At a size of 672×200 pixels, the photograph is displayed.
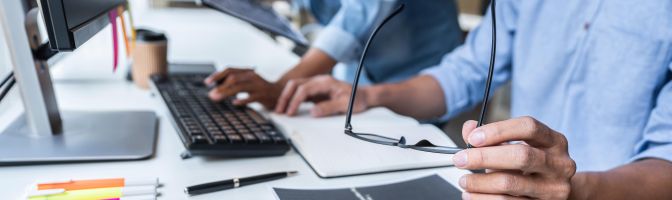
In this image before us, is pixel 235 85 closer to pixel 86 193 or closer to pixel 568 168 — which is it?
pixel 86 193

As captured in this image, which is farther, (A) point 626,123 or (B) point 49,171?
(A) point 626,123

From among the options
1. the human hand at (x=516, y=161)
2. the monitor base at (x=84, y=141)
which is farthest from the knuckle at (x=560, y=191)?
the monitor base at (x=84, y=141)

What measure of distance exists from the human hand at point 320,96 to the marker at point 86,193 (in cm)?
33

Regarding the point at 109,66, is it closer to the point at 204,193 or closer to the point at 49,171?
the point at 49,171

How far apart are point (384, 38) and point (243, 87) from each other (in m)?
0.49

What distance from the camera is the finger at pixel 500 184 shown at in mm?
406

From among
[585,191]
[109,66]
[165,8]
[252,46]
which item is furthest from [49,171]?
[165,8]

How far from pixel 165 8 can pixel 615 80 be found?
209 centimetres

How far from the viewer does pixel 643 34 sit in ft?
2.32

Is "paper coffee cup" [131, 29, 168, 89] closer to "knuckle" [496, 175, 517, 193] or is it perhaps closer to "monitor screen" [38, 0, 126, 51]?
"monitor screen" [38, 0, 126, 51]

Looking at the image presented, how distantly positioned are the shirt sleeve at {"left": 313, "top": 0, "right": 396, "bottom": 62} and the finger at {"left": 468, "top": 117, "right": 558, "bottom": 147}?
26.8 inches

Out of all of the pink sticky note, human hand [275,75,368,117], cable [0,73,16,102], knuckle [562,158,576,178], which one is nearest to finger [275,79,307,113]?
human hand [275,75,368,117]

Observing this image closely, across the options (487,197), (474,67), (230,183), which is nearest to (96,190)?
(230,183)

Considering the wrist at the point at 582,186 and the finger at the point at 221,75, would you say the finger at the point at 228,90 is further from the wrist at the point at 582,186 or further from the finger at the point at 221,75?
the wrist at the point at 582,186
